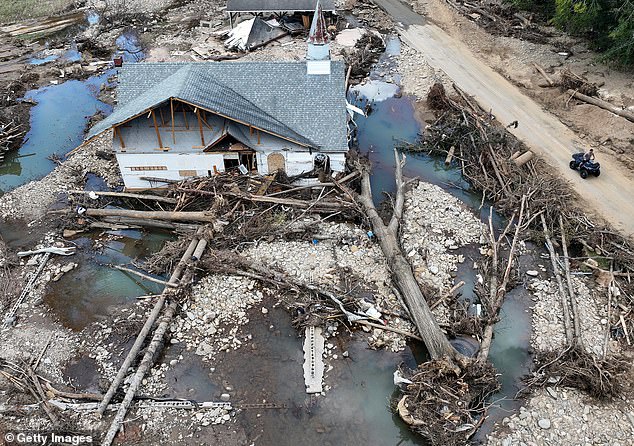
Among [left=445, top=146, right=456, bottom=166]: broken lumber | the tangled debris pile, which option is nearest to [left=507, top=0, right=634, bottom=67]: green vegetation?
the tangled debris pile

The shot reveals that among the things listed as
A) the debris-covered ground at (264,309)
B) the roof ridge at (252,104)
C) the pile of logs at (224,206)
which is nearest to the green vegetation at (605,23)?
the debris-covered ground at (264,309)

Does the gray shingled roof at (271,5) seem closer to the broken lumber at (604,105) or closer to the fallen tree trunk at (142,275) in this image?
the broken lumber at (604,105)

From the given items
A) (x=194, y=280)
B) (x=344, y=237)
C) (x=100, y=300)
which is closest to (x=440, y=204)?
(x=344, y=237)

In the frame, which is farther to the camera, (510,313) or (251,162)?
(251,162)

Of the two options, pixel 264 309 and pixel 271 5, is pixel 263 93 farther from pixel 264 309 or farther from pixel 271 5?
pixel 271 5

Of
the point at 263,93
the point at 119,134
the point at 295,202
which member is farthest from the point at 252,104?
the point at 119,134

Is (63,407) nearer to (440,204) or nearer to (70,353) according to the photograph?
(70,353)

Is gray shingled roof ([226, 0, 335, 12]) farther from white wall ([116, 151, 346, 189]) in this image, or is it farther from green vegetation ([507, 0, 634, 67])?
white wall ([116, 151, 346, 189])

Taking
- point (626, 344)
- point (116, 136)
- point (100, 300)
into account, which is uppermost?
point (116, 136)
